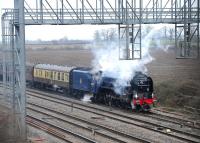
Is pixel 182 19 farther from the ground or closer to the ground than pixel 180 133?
farther from the ground

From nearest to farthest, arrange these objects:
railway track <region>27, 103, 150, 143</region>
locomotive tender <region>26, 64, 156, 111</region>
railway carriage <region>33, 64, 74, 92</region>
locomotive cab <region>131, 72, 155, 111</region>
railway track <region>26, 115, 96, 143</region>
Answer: railway track <region>27, 103, 150, 143</region> < railway track <region>26, 115, 96, 143</region> < locomotive cab <region>131, 72, 155, 111</region> < locomotive tender <region>26, 64, 156, 111</region> < railway carriage <region>33, 64, 74, 92</region>

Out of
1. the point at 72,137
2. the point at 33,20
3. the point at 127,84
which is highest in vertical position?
the point at 33,20

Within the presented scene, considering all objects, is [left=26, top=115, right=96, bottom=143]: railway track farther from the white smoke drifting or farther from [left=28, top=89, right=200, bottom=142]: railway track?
the white smoke drifting

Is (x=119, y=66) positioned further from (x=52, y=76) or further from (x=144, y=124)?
(x=52, y=76)

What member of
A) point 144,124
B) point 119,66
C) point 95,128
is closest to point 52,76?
point 119,66

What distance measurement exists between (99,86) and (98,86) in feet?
0.42

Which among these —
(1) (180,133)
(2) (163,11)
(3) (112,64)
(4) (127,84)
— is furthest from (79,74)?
(1) (180,133)

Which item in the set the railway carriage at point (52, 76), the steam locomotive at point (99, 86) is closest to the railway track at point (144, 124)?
the steam locomotive at point (99, 86)

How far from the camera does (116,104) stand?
28875 millimetres

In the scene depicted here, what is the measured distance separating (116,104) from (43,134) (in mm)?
9007

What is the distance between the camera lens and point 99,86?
29.6 metres

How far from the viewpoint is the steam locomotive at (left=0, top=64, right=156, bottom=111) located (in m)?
26.8

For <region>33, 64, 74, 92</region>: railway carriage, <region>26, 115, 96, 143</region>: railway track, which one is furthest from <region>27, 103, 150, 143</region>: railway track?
<region>33, 64, 74, 92</region>: railway carriage

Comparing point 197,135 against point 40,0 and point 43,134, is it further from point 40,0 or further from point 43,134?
point 40,0
